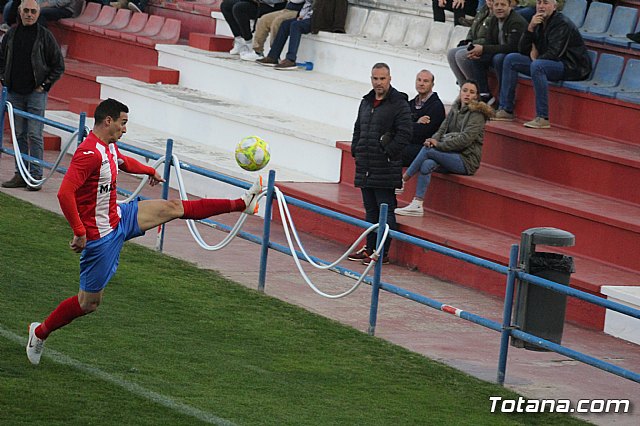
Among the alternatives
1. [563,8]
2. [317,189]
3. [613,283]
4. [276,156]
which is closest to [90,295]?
[613,283]

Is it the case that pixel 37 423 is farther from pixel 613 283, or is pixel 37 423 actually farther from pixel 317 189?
pixel 317 189

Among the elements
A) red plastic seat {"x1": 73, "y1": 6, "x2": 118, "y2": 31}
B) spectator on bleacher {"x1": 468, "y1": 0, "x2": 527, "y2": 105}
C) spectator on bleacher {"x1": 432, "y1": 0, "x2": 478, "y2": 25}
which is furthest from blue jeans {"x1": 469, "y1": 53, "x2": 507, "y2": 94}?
red plastic seat {"x1": 73, "y1": 6, "x2": 118, "y2": 31}

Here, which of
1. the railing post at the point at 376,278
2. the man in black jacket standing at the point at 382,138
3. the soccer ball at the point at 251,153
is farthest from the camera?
the man in black jacket standing at the point at 382,138

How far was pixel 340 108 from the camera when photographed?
16.9m

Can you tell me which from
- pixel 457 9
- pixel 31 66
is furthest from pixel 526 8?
pixel 31 66

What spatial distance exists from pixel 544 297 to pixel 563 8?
785 centimetres

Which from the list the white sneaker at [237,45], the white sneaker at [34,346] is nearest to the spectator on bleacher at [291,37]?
the white sneaker at [237,45]

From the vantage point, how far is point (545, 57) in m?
14.7

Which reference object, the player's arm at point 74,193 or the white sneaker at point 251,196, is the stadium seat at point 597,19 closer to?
the white sneaker at point 251,196

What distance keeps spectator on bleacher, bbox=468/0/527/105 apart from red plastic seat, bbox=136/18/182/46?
290 inches

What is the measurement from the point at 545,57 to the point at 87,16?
10.6 meters

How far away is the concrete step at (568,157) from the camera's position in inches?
531

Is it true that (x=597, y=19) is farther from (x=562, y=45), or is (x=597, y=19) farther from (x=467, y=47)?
(x=467, y=47)

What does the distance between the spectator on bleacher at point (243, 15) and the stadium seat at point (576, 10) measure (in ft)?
15.1
